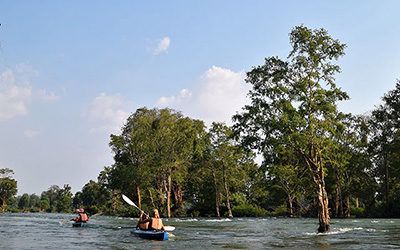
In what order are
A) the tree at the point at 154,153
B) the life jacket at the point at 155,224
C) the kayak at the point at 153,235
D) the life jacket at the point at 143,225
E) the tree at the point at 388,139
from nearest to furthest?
the kayak at the point at 153,235 → the life jacket at the point at 155,224 → the life jacket at the point at 143,225 → the tree at the point at 388,139 → the tree at the point at 154,153

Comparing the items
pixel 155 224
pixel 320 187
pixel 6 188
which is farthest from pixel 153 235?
pixel 6 188

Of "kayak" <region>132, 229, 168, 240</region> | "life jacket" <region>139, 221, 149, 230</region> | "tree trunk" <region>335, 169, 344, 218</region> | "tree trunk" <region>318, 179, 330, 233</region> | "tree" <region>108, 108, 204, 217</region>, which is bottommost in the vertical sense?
"kayak" <region>132, 229, 168, 240</region>

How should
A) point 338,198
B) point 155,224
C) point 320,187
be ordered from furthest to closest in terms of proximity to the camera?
point 338,198
point 320,187
point 155,224

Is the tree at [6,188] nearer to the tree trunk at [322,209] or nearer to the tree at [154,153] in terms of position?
the tree at [154,153]

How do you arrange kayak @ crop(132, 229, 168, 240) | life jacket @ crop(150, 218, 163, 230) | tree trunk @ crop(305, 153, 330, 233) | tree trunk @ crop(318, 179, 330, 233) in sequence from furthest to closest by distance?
tree trunk @ crop(305, 153, 330, 233), tree trunk @ crop(318, 179, 330, 233), life jacket @ crop(150, 218, 163, 230), kayak @ crop(132, 229, 168, 240)

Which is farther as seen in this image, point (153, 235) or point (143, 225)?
point (143, 225)

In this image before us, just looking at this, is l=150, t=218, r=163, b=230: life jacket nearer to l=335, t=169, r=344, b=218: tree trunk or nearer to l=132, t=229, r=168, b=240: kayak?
l=132, t=229, r=168, b=240: kayak

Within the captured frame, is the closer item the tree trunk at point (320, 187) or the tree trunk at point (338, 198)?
the tree trunk at point (320, 187)

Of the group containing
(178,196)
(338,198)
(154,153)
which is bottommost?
(338,198)

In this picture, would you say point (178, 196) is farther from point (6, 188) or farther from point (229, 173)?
point (6, 188)

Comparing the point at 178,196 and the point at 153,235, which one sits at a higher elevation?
the point at 178,196

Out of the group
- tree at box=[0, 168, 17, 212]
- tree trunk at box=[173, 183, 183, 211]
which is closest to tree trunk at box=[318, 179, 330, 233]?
tree trunk at box=[173, 183, 183, 211]

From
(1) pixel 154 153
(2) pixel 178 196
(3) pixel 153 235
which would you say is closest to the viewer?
(3) pixel 153 235

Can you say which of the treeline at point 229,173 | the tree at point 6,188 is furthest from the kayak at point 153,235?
the tree at point 6,188
